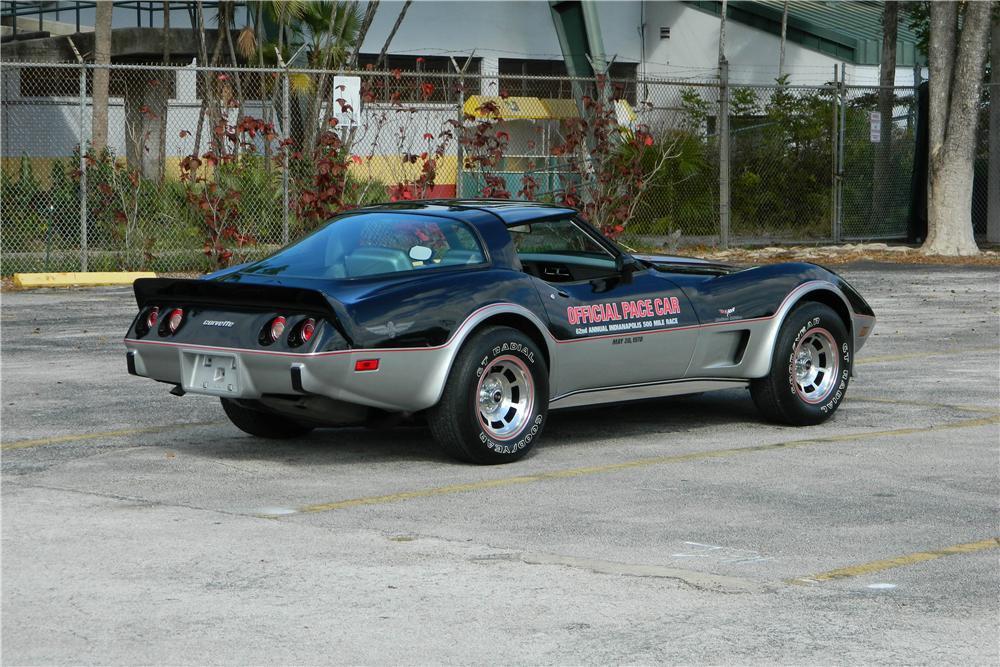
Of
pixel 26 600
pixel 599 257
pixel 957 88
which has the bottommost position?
pixel 26 600

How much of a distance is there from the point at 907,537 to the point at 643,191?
628 inches

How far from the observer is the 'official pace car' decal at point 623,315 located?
26.8ft

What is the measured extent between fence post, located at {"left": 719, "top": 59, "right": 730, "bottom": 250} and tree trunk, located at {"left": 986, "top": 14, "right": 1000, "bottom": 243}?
18.7 feet

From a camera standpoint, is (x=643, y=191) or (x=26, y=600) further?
(x=643, y=191)

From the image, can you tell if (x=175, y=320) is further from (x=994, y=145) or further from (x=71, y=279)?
(x=994, y=145)

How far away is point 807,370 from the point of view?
922cm

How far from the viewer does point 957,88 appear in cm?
2300

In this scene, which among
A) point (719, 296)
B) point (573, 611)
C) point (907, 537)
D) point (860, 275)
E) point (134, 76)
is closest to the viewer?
point (573, 611)

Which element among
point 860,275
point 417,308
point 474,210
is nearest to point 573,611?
point 417,308

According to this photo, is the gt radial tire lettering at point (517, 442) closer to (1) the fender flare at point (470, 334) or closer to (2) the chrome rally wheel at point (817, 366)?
(1) the fender flare at point (470, 334)

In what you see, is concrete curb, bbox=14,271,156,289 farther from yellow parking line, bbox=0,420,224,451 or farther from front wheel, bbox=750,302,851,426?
front wheel, bbox=750,302,851,426

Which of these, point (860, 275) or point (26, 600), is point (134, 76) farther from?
point (26, 600)

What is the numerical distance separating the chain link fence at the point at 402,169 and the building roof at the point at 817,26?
13749 mm

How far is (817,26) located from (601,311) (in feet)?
131
